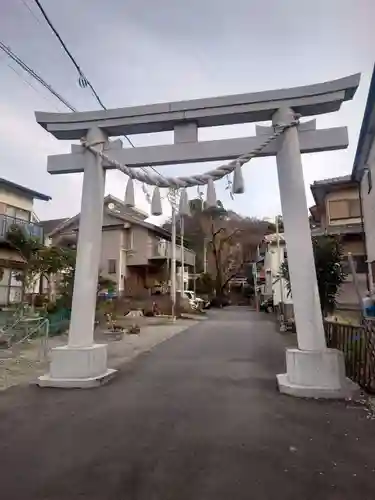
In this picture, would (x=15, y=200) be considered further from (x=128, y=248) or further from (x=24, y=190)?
(x=128, y=248)

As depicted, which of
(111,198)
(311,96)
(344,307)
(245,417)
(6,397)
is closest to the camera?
(245,417)

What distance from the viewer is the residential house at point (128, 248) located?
26.5m

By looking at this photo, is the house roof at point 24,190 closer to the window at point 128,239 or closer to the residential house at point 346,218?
the window at point 128,239

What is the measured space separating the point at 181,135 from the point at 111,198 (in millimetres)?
19754

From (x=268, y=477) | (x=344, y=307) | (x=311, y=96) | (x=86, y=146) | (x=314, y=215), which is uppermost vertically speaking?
(x=314, y=215)

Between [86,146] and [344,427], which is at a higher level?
[86,146]

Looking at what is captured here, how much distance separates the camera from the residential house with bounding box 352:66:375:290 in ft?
28.6

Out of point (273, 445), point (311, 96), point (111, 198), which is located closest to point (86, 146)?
point (311, 96)

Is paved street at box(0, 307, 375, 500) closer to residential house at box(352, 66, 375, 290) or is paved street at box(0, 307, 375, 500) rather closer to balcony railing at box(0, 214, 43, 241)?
residential house at box(352, 66, 375, 290)

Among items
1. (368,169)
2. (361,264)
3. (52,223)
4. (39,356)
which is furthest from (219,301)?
(39,356)

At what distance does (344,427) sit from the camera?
3877 mm

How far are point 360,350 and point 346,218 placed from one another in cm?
1045

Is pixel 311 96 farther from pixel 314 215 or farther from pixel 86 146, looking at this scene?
pixel 314 215

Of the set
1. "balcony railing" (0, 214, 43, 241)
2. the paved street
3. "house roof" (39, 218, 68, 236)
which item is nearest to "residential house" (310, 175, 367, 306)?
the paved street
